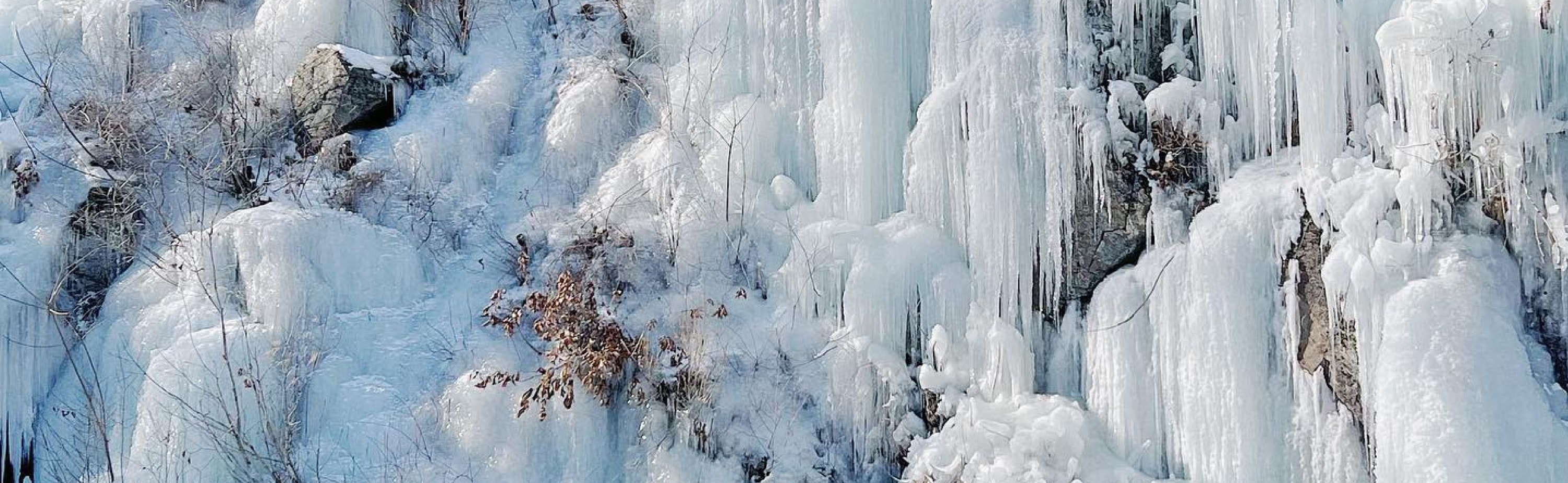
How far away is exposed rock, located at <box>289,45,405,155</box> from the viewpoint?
740cm

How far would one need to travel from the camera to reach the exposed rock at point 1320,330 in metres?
4.54

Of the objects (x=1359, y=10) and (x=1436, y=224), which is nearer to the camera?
(x=1436, y=224)

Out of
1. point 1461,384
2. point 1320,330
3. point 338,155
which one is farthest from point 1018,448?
point 338,155

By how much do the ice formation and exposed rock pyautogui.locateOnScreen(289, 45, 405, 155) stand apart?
9 centimetres

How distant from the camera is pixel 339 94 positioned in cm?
741

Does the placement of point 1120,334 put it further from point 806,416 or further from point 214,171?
point 214,171

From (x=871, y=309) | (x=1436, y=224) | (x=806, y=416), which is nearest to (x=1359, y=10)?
(x=1436, y=224)

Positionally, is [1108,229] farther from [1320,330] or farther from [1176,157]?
[1320,330]

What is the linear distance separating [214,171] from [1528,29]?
291 inches

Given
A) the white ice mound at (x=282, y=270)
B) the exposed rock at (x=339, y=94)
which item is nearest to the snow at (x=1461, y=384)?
the white ice mound at (x=282, y=270)

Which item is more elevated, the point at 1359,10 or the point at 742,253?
the point at 1359,10

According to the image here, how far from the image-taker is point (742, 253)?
6551mm

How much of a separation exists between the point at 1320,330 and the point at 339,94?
6274 mm

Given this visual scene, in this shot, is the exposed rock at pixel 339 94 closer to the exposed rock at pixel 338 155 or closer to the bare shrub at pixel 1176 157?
the exposed rock at pixel 338 155
